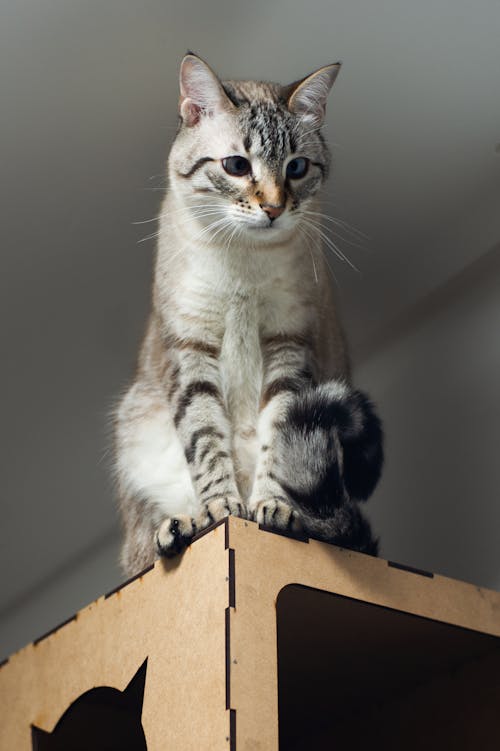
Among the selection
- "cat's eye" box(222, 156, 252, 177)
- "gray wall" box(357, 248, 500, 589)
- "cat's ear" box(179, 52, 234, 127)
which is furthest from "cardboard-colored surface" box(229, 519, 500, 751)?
"cat's ear" box(179, 52, 234, 127)

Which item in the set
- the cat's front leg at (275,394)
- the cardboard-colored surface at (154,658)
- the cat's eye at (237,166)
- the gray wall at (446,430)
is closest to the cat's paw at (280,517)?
the cat's front leg at (275,394)

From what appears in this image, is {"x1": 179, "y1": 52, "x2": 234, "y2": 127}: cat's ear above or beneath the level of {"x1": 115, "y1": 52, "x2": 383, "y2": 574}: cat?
above

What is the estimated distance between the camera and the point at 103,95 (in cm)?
184

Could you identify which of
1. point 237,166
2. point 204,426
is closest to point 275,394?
point 204,426

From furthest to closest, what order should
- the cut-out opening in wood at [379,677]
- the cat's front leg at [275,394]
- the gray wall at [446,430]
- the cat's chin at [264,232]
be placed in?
the gray wall at [446,430] → the cat's chin at [264,232] → the cat's front leg at [275,394] → the cut-out opening in wood at [379,677]

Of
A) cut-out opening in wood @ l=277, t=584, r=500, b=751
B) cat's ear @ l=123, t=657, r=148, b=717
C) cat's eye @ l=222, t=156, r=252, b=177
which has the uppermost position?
cat's eye @ l=222, t=156, r=252, b=177

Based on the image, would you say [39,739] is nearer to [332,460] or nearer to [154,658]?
[154,658]

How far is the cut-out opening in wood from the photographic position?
4.66 ft

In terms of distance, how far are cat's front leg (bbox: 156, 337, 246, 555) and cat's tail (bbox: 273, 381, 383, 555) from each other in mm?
95

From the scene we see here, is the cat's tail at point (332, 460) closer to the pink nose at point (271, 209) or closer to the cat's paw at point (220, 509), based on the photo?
the cat's paw at point (220, 509)

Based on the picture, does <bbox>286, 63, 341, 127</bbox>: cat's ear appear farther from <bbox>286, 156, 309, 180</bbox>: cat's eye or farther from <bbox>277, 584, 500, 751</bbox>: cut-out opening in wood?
<bbox>277, 584, 500, 751</bbox>: cut-out opening in wood

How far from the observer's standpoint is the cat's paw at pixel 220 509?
4.70 ft

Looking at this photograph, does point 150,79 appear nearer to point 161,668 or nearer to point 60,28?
point 60,28

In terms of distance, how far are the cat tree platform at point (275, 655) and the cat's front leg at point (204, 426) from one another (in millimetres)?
178
